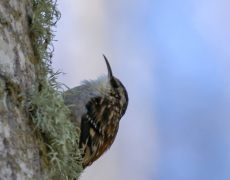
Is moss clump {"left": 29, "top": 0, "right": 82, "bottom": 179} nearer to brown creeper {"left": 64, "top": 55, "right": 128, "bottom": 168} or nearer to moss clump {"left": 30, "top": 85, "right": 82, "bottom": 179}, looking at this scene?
moss clump {"left": 30, "top": 85, "right": 82, "bottom": 179}

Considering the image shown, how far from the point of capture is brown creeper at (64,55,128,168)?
2393 mm

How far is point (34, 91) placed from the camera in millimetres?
1493

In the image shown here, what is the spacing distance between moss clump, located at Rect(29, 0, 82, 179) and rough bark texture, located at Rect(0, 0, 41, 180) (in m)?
0.05

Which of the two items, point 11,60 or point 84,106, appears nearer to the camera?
point 11,60

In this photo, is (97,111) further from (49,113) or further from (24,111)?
(24,111)

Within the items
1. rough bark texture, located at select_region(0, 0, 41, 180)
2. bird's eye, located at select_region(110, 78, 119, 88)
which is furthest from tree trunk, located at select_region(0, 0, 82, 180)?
bird's eye, located at select_region(110, 78, 119, 88)

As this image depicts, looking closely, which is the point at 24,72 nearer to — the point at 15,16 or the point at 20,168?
the point at 15,16

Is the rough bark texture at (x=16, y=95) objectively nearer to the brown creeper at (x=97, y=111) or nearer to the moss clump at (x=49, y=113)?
the moss clump at (x=49, y=113)

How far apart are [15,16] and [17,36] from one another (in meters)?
0.07

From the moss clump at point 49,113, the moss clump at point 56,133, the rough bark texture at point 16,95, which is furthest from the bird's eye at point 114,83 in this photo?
the rough bark texture at point 16,95

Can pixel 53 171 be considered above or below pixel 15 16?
below

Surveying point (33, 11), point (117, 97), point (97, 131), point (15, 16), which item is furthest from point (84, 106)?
point (15, 16)

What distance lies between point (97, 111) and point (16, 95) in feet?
3.96

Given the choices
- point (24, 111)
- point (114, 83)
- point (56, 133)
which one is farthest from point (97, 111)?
point (24, 111)
